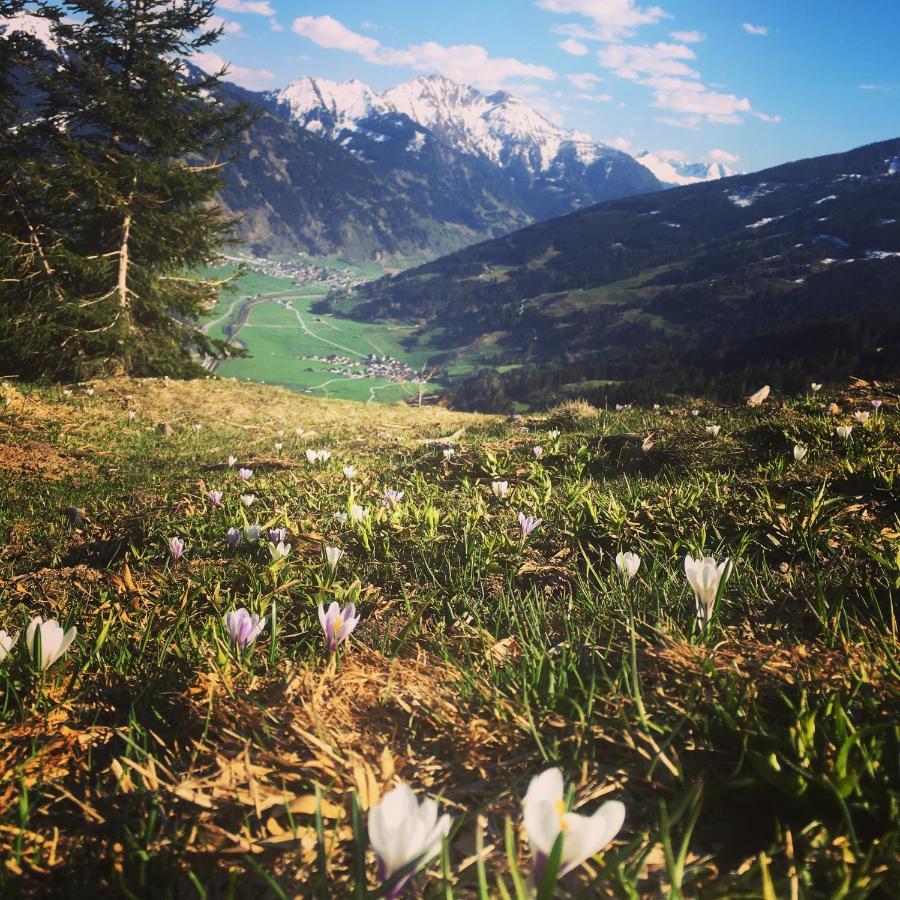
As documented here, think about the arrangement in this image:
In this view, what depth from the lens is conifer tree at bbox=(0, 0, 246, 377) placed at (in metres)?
17.8

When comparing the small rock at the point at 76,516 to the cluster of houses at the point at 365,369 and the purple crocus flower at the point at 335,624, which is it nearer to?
the purple crocus flower at the point at 335,624

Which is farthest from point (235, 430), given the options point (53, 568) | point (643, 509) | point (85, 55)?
point (85, 55)

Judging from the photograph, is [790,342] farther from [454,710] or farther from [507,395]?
[454,710]

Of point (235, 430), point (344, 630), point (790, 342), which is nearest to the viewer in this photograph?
point (344, 630)

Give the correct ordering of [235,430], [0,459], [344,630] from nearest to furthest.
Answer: [344,630] < [0,459] < [235,430]

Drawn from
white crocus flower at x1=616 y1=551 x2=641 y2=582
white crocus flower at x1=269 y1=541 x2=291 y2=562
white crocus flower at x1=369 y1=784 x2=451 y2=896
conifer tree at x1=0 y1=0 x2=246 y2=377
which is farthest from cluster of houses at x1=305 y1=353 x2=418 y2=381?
white crocus flower at x1=369 y1=784 x2=451 y2=896

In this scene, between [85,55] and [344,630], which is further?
[85,55]

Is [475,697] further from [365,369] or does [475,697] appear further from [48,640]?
[365,369]

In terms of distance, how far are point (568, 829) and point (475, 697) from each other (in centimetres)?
83

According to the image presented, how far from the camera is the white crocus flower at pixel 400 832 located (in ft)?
3.31

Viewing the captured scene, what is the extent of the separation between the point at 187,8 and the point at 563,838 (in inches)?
1152

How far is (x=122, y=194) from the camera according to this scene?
19.7 meters

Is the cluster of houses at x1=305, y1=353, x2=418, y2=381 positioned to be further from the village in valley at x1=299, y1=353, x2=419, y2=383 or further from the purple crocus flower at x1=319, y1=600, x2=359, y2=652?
the purple crocus flower at x1=319, y1=600, x2=359, y2=652

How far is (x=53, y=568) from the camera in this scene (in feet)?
12.7
